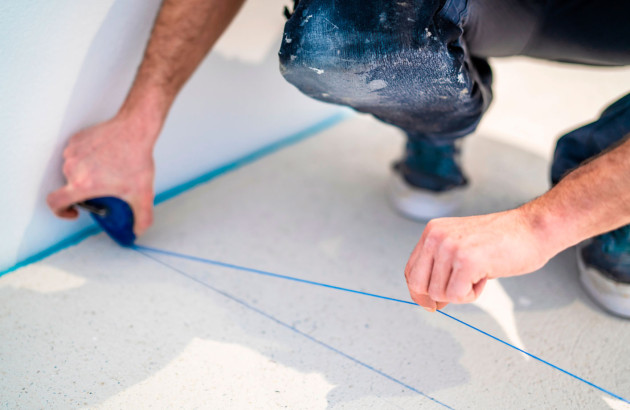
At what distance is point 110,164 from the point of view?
0.78m

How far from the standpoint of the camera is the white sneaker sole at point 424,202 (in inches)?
39.4

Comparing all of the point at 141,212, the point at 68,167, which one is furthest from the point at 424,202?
the point at 68,167

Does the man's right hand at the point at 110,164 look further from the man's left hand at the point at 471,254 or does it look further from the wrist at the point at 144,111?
the man's left hand at the point at 471,254

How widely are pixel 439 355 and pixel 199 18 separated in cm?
66

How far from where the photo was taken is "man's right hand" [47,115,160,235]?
77 cm

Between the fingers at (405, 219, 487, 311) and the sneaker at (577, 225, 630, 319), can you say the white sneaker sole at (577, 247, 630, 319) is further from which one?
the fingers at (405, 219, 487, 311)

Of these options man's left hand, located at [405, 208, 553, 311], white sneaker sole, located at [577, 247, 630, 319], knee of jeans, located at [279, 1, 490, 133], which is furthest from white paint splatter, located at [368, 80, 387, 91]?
white sneaker sole, located at [577, 247, 630, 319]

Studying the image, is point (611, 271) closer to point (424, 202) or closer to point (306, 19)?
point (424, 202)

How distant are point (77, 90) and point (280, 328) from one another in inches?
20.2

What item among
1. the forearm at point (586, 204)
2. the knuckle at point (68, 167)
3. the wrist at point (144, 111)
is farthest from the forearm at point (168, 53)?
the forearm at point (586, 204)

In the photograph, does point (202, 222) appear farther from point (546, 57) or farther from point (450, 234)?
point (546, 57)

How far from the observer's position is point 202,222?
965mm

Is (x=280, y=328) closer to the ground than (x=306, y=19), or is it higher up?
closer to the ground

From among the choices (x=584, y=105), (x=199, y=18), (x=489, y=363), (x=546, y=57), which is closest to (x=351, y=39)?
(x=199, y=18)
